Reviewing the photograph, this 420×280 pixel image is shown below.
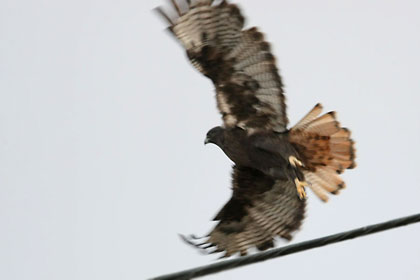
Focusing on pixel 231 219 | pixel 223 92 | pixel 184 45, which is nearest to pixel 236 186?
pixel 231 219

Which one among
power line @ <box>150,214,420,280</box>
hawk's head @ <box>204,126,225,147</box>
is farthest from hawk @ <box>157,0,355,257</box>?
power line @ <box>150,214,420,280</box>

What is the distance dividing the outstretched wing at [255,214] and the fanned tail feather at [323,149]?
0.30 metres

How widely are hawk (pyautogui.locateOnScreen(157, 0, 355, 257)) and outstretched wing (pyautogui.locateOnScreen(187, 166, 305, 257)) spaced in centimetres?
1

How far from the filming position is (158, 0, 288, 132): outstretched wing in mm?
8109

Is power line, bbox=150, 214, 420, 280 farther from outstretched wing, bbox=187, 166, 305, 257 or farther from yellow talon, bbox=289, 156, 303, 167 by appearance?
outstretched wing, bbox=187, 166, 305, 257

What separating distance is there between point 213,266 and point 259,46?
151 inches

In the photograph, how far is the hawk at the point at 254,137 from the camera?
8211 millimetres

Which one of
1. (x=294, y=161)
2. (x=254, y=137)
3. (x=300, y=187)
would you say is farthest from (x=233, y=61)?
(x=300, y=187)

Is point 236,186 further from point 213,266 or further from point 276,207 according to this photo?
point 213,266

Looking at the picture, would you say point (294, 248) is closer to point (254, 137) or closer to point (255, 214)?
point (254, 137)

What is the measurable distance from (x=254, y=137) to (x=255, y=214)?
99 centimetres

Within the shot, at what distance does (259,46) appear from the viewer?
27.0ft

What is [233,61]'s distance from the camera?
8344 millimetres

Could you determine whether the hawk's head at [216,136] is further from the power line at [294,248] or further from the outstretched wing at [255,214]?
the power line at [294,248]
